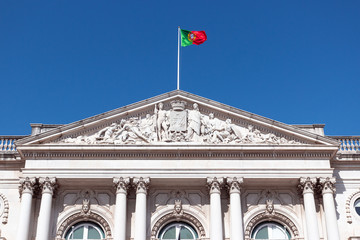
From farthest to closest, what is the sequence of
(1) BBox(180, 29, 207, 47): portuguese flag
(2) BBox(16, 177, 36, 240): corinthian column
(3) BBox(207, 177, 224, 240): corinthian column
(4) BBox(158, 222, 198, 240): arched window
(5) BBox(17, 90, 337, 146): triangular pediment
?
(1) BBox(180, 29, 207, 47): portuguese flag
(5) BBox(17, 90, 337, 146): triangular pediment
(4) BBox(158, 222, 198, 240): arched window
(3) BBox(207, 177, 224, 240): corinthian column
(2) BBox(16, 177, 36, 240): corinthian column

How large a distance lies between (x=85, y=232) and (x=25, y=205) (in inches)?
128

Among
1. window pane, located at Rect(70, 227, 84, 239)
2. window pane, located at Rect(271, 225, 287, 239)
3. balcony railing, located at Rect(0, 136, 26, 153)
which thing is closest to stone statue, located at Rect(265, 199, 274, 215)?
window pane, located at Rect(271, 225, 287, 239)

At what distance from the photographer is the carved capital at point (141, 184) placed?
27.1 m

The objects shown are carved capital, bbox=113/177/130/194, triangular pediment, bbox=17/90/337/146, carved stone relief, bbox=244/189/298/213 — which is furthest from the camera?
triangular pediment, bbox=17/90/337/146

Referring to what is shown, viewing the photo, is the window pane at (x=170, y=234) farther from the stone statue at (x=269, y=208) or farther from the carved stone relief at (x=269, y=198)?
the stone statue at (x=269, y=208)

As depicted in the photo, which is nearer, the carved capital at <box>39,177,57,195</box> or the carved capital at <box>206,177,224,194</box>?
the carved capital at <box>39,177,57,195</box>

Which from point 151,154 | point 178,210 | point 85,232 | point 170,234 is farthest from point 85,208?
point 178,210

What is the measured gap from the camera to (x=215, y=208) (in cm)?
2662

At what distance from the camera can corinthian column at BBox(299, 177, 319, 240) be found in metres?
26.1

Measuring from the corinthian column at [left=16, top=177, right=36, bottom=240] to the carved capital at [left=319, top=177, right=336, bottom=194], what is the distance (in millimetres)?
13985

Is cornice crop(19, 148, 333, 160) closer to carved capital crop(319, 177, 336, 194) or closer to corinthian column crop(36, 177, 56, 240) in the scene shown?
carved capital crop(319, 177, 336, 194)

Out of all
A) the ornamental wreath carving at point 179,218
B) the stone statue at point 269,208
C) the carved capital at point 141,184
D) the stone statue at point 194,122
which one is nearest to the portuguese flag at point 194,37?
the stone statue at point 194,122

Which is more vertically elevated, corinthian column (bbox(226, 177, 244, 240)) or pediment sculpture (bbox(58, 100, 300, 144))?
pediment sculpture (bbox(58, 100, 300, 144))

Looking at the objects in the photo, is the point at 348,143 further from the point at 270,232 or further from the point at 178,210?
the point at 178,210
